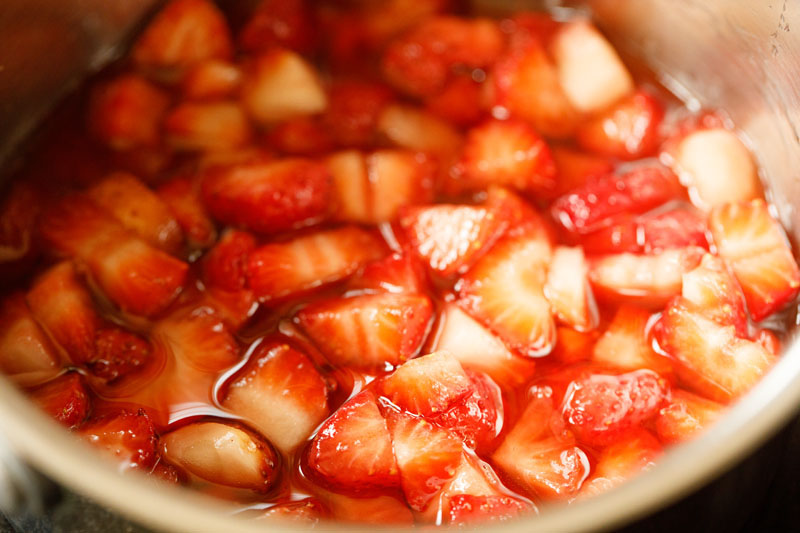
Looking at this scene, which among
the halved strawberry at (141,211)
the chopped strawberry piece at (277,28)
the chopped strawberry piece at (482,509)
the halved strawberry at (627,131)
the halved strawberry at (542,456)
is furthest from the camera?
the chopped strawberry piece at (277,28)

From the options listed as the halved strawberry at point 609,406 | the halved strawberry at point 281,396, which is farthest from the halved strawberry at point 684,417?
the halved strawberry at point 281,396

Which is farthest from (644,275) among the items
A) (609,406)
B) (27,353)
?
(27,353)

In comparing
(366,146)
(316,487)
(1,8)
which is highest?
(1,8)

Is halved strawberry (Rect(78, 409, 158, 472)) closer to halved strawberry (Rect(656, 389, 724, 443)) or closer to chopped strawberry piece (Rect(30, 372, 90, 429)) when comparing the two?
chopped strawberry piece (Rect(30, 372, 90, 429))

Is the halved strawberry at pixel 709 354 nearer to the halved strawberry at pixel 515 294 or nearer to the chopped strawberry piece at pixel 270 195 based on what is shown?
the halved strawberry at pixel 515 294

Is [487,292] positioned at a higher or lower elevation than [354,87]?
lower

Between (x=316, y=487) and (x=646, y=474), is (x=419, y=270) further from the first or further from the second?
(x=646, y=474)

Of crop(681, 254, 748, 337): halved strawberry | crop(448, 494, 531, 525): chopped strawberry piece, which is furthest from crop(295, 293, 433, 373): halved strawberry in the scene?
crop(681, 254, 748, 337): halved strawberry

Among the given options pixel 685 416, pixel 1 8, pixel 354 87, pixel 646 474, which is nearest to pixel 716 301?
pixel 685 416
